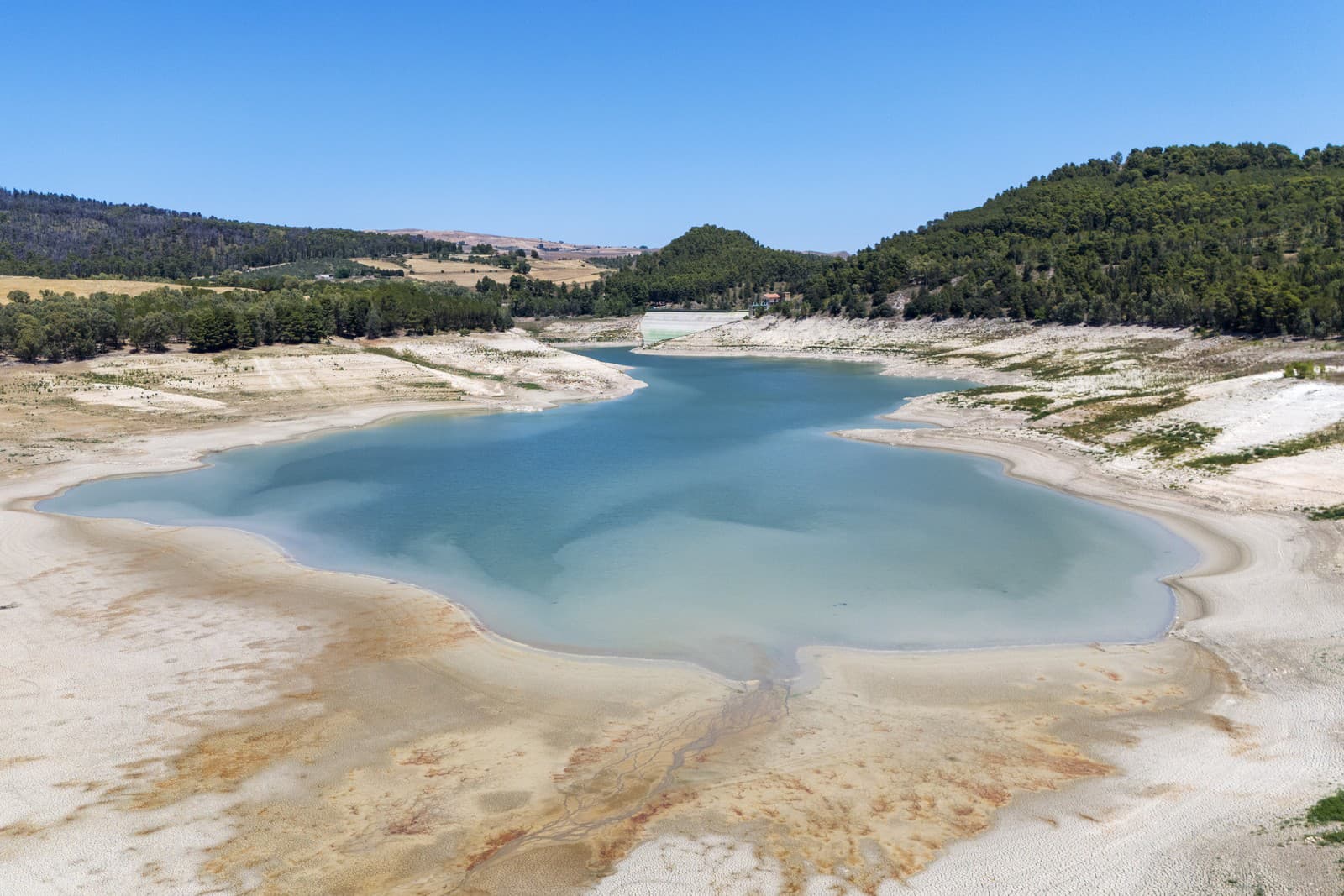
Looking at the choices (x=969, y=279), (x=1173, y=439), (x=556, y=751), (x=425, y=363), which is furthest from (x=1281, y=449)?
(x=969, y=279)

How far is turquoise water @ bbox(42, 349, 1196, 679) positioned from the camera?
22391 millimetres

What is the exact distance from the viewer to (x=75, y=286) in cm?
9638

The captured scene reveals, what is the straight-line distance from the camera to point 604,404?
237 feet

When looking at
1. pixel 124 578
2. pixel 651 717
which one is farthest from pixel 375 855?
pixel 124 578

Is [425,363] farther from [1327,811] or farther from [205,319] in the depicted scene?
[1327,811]

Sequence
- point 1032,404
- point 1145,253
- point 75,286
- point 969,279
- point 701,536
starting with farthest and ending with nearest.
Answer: point 969,279
point 1145,253
point 75,286
point 1032,404
point 701,536

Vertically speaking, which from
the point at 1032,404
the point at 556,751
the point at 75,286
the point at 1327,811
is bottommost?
the point at 556,751

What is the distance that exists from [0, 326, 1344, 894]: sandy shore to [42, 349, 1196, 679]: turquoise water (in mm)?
1762

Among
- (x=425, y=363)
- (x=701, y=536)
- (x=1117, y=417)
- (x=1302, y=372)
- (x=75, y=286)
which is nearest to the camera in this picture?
(x=701, y=536)

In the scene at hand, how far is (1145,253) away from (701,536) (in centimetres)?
9870

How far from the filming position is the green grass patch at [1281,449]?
118ft

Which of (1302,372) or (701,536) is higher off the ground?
(1302,372)

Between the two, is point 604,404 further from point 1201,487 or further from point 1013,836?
point 1013,836

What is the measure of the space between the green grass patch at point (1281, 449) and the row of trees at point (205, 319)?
2876 inches
